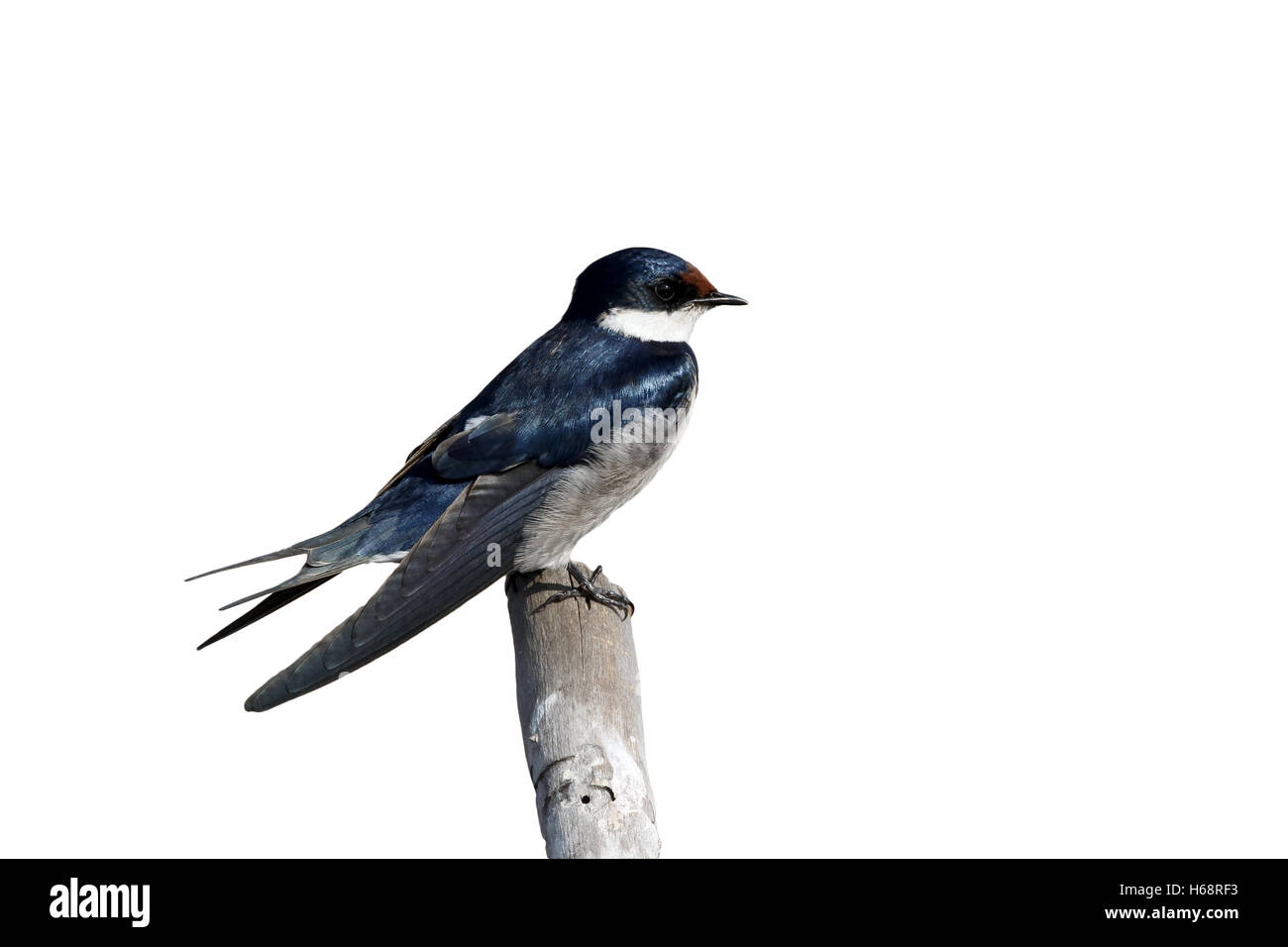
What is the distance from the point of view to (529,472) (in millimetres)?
3738

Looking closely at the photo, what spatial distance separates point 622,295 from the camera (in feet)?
13.1

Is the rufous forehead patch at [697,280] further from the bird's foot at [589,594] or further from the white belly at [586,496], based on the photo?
the bird's foot at [589,594]

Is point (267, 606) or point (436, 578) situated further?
point (267, 606)

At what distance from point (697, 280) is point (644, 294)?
0.57 feet

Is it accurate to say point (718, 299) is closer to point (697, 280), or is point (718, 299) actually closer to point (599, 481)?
point (697, 280)

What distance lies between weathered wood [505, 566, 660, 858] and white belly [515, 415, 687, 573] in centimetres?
18

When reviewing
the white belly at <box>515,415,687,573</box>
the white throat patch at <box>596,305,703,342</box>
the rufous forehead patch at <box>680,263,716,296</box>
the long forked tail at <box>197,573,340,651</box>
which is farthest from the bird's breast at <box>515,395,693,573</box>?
the long forked tail at <box>197,573,340,651</box>

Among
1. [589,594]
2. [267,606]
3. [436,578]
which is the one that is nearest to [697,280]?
[589,594]
